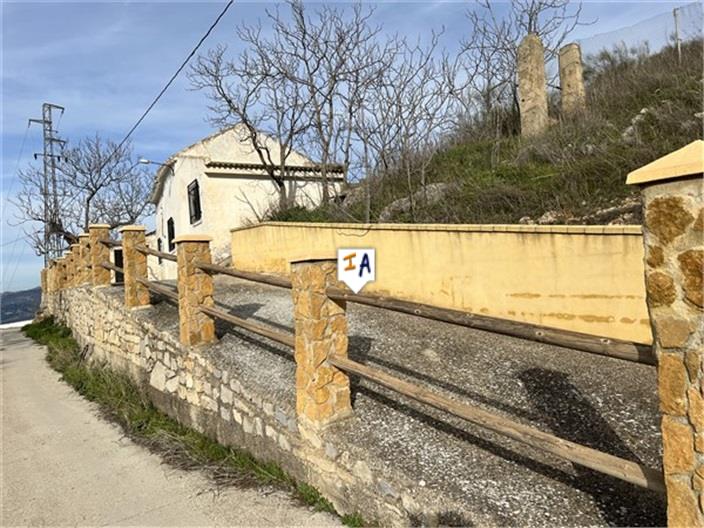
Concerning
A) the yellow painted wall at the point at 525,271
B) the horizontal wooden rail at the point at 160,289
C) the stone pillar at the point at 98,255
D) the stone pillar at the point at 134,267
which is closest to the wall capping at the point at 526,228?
the yellow painted wall at the point at 525,271

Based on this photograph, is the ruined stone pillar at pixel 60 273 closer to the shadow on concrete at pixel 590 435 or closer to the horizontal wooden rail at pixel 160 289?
the horizontal wooden rail at pixel 160 289

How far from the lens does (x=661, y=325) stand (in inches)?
61.1

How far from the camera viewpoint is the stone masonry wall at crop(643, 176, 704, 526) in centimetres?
146

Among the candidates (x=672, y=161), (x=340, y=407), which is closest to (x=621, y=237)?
(x=340, y=407)

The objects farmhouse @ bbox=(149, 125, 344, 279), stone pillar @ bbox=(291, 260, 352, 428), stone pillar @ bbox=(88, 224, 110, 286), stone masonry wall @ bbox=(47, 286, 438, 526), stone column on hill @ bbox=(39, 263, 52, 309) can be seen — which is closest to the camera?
stone masonry wall @ bbox=(47, 286, 438, 526)

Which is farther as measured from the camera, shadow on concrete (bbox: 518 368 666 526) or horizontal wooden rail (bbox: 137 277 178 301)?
horizontal wooden rail (bbox: 137 277 178 301)

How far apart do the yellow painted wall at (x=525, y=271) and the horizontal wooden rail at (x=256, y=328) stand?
74 centimetres

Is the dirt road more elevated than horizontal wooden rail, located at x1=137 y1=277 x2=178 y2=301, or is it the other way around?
horizontal wooden rail, located at x1=137 y1=277 x2=178 y2=301

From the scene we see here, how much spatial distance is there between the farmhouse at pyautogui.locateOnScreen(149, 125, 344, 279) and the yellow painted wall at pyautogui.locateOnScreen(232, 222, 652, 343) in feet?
23.6

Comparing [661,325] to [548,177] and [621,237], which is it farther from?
[548,177]

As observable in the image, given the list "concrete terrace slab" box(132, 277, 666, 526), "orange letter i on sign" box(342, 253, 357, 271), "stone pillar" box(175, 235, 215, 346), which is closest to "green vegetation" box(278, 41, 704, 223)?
"concrete terrace slab" box(132, 277, 666, 526)

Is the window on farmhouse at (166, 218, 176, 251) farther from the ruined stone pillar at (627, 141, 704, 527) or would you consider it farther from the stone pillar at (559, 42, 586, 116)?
the ruined stone pillar at (627, 141, 704, 527)

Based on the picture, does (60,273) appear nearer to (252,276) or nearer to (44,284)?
(44,284)

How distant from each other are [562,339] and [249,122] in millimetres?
14473
